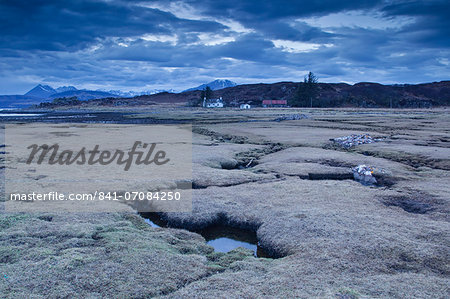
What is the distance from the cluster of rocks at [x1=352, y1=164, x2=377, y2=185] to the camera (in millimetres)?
17078

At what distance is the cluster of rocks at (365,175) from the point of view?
17078 mm

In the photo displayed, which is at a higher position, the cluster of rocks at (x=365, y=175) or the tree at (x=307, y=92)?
the tree at (x=307, y=92)

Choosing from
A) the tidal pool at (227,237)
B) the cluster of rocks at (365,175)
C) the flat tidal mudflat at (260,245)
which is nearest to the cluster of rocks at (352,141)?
the cluster of rocks at (365,175)

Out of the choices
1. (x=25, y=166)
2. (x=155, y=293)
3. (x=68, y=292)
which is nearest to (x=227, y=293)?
(x=155, y=293)

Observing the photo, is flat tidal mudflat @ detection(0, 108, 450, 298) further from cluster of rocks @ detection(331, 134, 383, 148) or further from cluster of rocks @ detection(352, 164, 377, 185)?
cluster of rocks @ detection(331, 134, 383, 148)

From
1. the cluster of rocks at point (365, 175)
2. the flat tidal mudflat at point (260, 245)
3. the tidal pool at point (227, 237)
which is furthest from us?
the cluster of rocks at point (365, 175)

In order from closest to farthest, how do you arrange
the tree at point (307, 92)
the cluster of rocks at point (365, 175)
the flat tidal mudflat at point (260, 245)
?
1. the flat tidal mudflat at point (260, 245)
2. the cluster of rocks at point (365, 175)
3. the tree at point (307, 92)

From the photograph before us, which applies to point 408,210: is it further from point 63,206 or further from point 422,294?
point 63,206

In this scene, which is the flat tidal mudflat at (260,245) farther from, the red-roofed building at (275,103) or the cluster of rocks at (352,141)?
the red-roofed building at (275,103)

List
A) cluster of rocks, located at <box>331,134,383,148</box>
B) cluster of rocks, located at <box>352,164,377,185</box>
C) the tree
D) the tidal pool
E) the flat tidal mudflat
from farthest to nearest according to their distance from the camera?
the tree < cluster of rocks, located at <box>331,134,383,148</box> < cluster of rocks, located at <box>352,164,377,185</box> < the tidal pool < the flat tidal mudflat

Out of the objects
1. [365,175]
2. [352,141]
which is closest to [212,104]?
[352,141]

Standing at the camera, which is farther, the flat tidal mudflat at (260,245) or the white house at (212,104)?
the white house at (212,104)

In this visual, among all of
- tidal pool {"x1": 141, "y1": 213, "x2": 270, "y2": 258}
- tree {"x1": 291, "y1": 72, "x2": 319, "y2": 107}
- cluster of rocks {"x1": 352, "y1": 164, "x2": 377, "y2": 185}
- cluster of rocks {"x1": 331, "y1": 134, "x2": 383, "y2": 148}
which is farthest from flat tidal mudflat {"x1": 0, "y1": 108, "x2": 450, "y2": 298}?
tree {"x1": 291, "y1": 72, "x2": 319, "y2": 107}

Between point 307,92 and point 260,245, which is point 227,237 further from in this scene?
point 307,92
